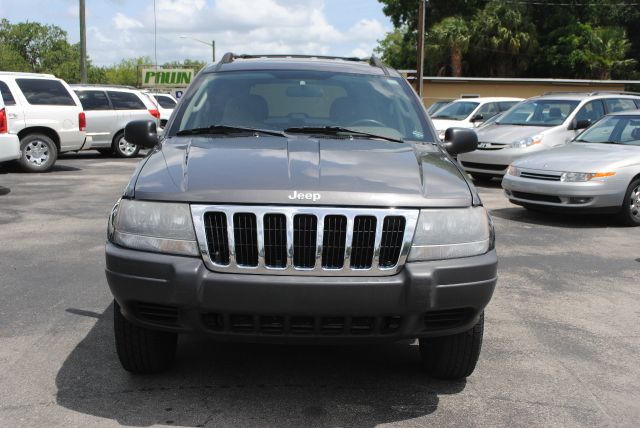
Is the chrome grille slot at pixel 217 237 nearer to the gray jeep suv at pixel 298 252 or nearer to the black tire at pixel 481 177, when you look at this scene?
the gray jeep suv at pixel 298 252

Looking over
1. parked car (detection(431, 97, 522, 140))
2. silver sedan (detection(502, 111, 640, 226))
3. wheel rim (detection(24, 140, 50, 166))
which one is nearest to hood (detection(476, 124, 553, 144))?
silver sedan (detection(502, 111, 640, 226))

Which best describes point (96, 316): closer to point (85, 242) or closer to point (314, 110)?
point (314, 110)

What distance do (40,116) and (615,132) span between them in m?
10.4

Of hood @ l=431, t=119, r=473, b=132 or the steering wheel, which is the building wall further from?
the steering wheel

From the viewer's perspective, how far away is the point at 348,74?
508 centimetres

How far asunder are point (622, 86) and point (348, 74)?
1520 inches

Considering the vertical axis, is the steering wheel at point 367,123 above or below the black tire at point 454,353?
above

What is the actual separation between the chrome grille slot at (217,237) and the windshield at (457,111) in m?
15.6

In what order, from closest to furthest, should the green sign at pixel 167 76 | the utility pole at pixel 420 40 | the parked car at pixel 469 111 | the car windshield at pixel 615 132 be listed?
the car windshield at pixel 615 132 < the parked car at pixel 469 111 < the utility pole at pixel 420 40 < the green sign at pixel 167 76

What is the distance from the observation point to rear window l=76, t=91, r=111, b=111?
18078 millimetres

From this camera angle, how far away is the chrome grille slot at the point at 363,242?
11.1 feet

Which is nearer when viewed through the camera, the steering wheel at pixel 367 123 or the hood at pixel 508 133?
the steering wheel at pixel 367 123

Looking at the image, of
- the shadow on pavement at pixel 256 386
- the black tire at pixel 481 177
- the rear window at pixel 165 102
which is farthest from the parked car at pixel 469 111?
the shadow on pavement at pixel 256 386

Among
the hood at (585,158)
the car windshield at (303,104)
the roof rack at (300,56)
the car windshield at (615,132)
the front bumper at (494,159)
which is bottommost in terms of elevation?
the front bumper at (494,159)
